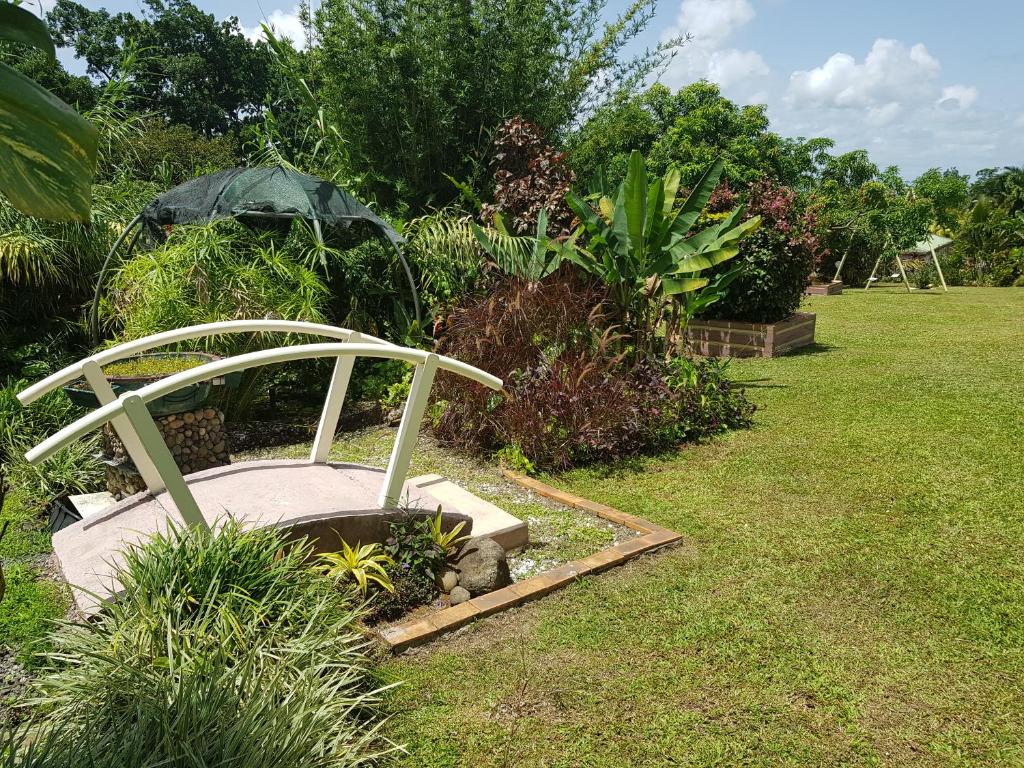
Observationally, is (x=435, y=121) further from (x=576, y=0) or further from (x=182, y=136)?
(x=182, y=136)

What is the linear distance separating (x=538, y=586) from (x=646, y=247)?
15.2 ft

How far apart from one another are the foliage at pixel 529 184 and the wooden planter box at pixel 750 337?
349cm

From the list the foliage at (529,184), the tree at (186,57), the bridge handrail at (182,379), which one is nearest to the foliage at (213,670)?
the bridge handrail at (182,379)

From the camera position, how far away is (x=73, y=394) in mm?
5078

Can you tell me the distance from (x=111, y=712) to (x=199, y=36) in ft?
179

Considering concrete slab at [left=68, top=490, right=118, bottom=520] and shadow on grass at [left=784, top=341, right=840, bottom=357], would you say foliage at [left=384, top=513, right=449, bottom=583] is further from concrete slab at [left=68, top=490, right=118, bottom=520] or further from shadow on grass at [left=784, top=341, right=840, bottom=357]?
shadow on grass at [left=784, top=341, right=840, bottom=357]

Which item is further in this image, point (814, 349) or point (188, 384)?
point (814, 349)

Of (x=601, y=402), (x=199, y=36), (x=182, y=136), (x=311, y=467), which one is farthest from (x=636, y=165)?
(x=199, y=36)

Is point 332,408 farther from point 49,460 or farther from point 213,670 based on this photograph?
point 49,460

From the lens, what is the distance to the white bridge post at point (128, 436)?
394 centimetres

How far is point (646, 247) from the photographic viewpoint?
306 inches

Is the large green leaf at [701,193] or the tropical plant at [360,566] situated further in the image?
the large green leaf at [701,193]

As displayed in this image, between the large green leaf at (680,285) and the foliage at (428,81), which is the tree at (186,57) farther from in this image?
the large green leaf at (680,285)

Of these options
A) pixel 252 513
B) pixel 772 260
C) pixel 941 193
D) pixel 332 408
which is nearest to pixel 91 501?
pixel 332 408
